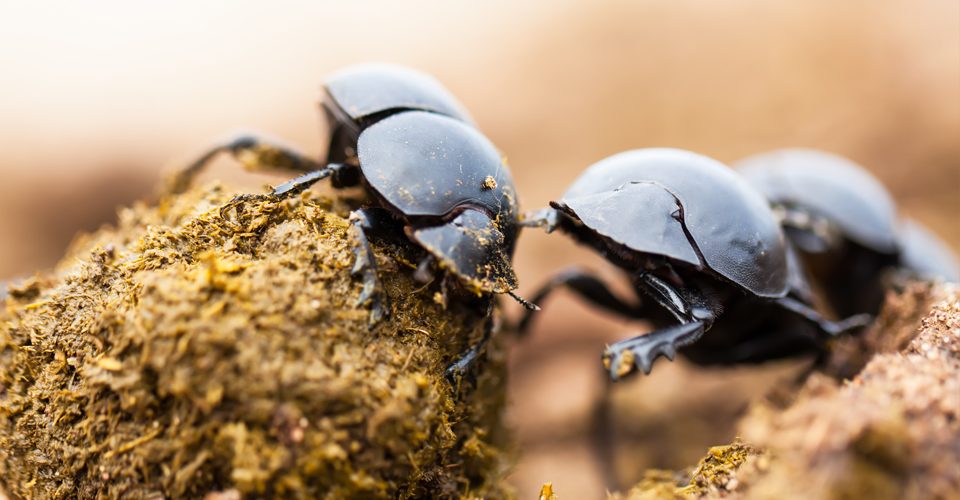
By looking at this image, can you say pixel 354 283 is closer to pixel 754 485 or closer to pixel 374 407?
pixel 374 407

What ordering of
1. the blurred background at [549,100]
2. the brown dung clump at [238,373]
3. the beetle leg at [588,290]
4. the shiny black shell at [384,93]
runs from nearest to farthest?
the brown dung clump at [238,373] → the shiny black shell at [384,93] → the beetle leg at [588,290] → the blurred background at [549,100]

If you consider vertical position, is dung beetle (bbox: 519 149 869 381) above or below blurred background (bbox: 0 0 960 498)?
above

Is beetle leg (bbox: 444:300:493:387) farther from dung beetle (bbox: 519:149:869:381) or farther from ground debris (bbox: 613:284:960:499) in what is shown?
ground debris (bbox: 613:284:960:499)

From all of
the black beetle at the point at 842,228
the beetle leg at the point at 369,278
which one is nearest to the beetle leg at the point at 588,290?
the black beetle at the point at 842,228

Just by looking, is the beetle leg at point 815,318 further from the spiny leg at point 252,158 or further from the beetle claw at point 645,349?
the spiny leg at point 252,158

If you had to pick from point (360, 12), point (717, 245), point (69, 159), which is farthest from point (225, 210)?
point (360, 12)

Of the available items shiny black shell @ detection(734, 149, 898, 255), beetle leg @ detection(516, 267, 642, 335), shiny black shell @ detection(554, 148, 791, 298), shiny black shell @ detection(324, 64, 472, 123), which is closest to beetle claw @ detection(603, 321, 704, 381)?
shiny black shell @ detection(554, 148, 791, 298)

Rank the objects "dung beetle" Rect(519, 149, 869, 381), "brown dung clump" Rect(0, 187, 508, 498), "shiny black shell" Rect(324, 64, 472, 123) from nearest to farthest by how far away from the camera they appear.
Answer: "brown dung clump" Rect(0, 187, 508, 498) → "dung beetle" Rect(519, 149, 869, 381) → "shiny black shell" Rect(324, 64, 472, 123)
